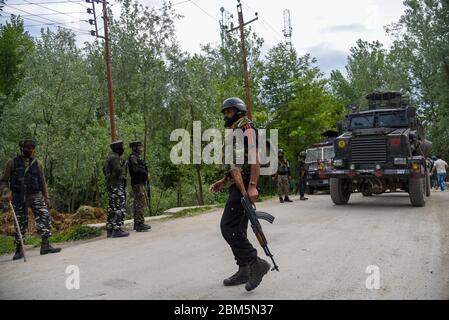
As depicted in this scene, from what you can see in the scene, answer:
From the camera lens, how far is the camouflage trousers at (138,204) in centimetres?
948

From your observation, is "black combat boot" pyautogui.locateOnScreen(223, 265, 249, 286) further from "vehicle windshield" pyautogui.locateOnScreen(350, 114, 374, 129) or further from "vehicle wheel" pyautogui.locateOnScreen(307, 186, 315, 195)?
"vehicle wheel" pyautogui.locateOnScreen(307, 186, 315, 195)

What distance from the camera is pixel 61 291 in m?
4.79

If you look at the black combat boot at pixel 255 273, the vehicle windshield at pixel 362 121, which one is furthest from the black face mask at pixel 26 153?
the vehicle windshield at pixel 362 121

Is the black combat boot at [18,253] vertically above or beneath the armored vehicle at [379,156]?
beneath

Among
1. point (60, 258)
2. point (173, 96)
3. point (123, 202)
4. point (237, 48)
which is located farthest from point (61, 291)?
point (237, 48)

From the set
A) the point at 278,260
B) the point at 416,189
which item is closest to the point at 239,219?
the point at 278,260

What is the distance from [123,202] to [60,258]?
2247mm

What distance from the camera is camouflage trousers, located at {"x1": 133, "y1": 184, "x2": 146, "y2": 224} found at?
9.48 m

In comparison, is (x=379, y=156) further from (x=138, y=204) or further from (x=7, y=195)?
(x=7, y=195)

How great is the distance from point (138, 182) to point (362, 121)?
759 centimetres

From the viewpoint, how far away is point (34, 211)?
7.23 m
